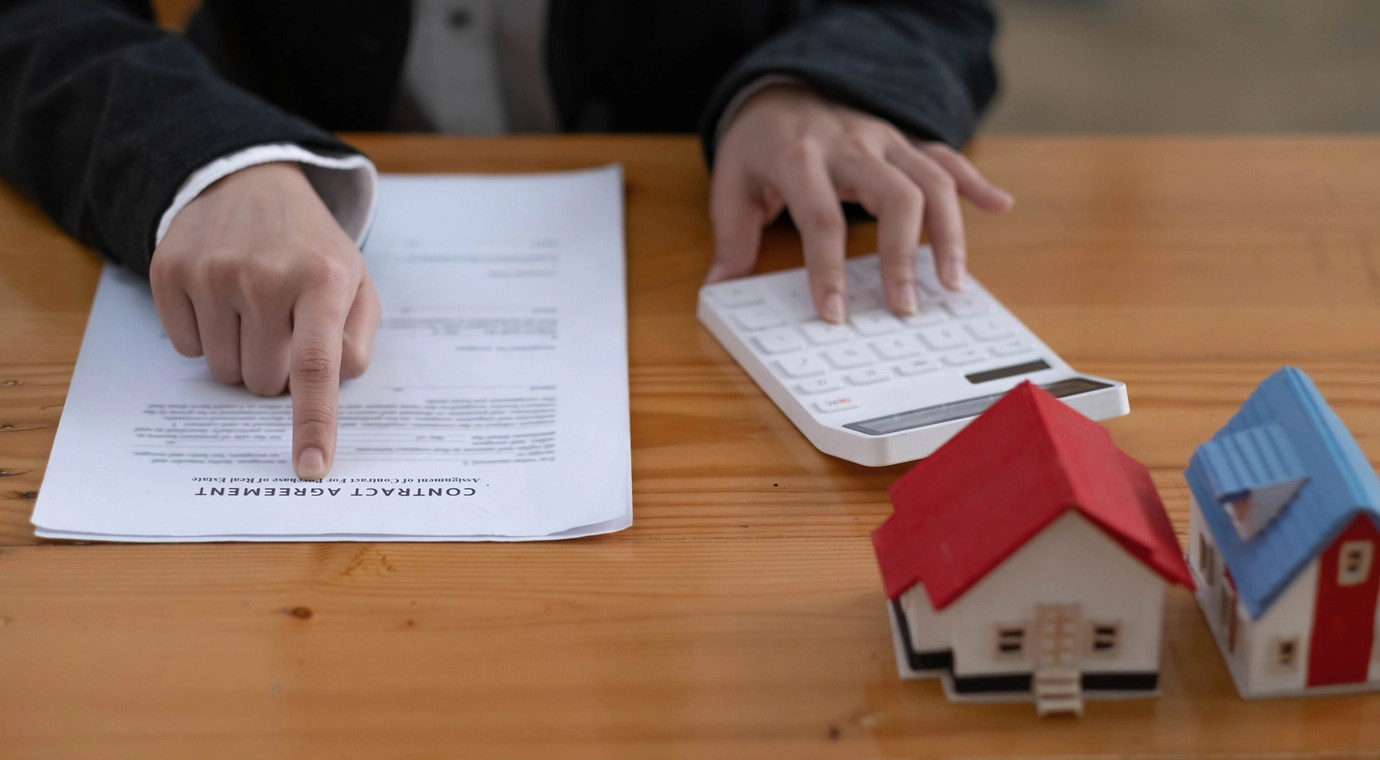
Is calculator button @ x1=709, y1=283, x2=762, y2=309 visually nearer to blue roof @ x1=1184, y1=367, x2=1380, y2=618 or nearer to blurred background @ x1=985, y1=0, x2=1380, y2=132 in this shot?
blue roof @ x1=1184, y1=367, x2=1380, y2=618

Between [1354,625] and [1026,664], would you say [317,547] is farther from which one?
[1354,625]

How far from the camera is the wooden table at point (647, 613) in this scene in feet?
1.15

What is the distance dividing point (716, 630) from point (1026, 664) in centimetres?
11

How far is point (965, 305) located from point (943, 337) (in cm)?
4

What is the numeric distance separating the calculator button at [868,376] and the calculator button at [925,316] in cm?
6

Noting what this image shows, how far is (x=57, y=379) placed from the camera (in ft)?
1.73

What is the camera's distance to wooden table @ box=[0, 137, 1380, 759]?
0.35 metres

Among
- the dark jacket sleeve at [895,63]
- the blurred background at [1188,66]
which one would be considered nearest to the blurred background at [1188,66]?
the blurred background at [1188,66]

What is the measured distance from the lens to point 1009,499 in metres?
0.34

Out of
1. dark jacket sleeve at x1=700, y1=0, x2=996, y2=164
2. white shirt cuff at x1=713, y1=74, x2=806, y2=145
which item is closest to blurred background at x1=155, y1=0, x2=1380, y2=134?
dark jacket sleeve at x1=700, y1=0, x2=996, y2=164

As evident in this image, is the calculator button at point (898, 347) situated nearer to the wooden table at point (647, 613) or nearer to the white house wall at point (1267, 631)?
the wooden table at point (647, 613)

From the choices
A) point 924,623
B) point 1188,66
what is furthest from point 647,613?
point 1188,66

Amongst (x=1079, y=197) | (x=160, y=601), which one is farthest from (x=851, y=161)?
(x=160, y=601)

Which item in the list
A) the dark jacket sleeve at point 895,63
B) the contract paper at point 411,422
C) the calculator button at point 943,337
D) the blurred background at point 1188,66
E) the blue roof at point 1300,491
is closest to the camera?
the blue roof at point 1300,491
